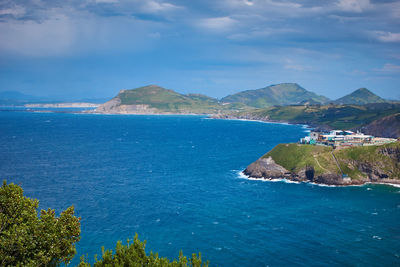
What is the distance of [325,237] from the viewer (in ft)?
305

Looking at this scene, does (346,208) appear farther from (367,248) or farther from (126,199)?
(126,199)

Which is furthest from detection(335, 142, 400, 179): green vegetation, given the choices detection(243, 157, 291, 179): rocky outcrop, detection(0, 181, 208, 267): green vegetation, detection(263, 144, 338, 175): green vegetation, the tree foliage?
detection(0, 181, 208, 267): green vegetation

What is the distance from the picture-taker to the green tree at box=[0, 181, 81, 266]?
131 feet

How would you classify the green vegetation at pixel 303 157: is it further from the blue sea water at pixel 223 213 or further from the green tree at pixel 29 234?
the green tree at pixel 29 234

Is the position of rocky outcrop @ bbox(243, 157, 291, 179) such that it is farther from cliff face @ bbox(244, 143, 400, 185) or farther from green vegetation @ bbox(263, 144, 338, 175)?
green vegetation @ bbox(263, 144, 338, 175)

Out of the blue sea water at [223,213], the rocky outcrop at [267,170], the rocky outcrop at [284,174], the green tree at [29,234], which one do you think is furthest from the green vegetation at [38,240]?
the rocky outcrop at [267,170]

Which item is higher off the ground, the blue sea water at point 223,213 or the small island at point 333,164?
the small island at point 333,164

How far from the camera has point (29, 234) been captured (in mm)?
42562

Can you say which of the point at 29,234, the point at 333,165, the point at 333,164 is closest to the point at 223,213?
the point at 333,165

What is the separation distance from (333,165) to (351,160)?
10065 millimetres

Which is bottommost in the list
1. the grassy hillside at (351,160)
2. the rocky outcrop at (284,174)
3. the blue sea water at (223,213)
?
the blue sea water at (223,213)

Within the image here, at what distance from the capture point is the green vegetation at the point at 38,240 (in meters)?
40.2

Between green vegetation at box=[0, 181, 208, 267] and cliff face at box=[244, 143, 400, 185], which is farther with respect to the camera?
cliff face at box=[244, 143, 400, 185]

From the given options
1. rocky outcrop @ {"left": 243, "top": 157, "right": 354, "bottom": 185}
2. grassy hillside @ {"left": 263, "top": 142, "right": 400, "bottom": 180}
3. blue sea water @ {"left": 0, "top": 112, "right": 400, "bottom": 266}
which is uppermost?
grassy hillside @ {"left": 263, "top": 142, "right": 400, "bottom": 180}
